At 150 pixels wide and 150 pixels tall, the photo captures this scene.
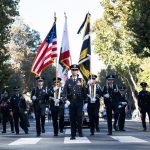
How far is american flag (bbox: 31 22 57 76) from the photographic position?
20312 millimetres

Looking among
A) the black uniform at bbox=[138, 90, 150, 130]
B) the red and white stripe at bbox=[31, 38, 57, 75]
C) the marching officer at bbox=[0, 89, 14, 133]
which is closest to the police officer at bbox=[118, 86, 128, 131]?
the black uniform at bbox=[138, 90, 150, 130]

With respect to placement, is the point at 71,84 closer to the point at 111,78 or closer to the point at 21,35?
the point at 111,78

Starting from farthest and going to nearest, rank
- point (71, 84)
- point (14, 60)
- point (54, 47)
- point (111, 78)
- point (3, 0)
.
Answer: point (14, 60) < point (3, 0) < point (54, 47) < point (111, 78) < point (71, 84)

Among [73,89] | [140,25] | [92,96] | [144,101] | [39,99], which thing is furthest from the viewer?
[140,25]

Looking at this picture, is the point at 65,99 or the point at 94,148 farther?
the point at 65,99

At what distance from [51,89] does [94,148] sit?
724 cm

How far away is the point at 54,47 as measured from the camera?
2052cm

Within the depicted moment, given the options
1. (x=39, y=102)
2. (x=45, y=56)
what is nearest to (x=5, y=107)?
(x=45, y=56)

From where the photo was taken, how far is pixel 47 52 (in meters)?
20.7

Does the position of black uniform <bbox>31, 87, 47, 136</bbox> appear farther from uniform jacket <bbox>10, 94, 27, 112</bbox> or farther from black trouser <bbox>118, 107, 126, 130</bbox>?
black trouser <bbox>118, 107, 126, 130</bbox>

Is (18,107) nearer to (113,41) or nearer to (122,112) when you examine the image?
(122,112)

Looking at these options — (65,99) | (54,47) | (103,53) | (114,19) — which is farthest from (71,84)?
(103,53)

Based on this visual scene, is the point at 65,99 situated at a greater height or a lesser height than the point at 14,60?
lesser

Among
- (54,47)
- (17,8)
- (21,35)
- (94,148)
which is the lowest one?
(94,148)
